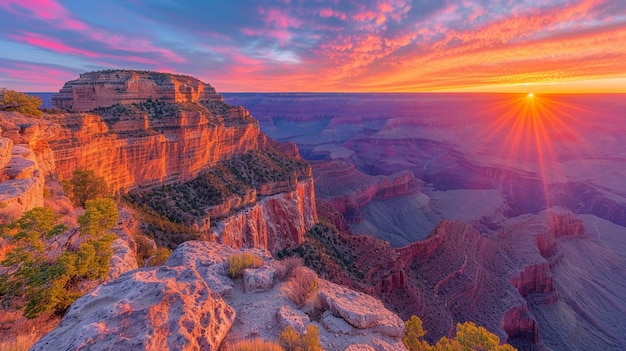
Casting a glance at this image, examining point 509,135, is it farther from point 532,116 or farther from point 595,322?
point 595,322

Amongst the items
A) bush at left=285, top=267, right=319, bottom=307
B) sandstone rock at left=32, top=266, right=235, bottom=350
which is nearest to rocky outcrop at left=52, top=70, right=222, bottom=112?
sandstone rock at left=32, top=266, right=235, bottom=350

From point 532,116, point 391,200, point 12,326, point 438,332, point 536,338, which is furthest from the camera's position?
point 532,116

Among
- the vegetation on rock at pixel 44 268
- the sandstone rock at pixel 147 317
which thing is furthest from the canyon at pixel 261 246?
the vegetation on rock at pixel 44 268

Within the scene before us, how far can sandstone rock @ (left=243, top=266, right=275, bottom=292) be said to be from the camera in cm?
842

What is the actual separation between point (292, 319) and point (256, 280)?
1814 millimetres

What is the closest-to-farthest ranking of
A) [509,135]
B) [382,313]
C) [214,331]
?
[214,331], [382,313], [509,135]

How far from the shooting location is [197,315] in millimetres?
5855

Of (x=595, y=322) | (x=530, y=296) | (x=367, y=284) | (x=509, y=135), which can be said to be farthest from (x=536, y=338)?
(x=509, y=135)

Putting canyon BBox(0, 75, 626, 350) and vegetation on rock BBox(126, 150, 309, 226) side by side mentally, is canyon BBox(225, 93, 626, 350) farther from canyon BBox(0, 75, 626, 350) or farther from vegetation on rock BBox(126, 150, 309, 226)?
vegetation on rock BBox(126, 150, 309, 226)

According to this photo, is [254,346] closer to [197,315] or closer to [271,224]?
[197,315]

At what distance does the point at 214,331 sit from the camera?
19.5ft

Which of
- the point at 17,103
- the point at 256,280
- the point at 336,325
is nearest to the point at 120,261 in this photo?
the point at 256,280

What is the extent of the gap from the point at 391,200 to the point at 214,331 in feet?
264

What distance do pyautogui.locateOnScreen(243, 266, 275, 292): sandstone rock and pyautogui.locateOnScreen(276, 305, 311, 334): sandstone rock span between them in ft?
3.55
